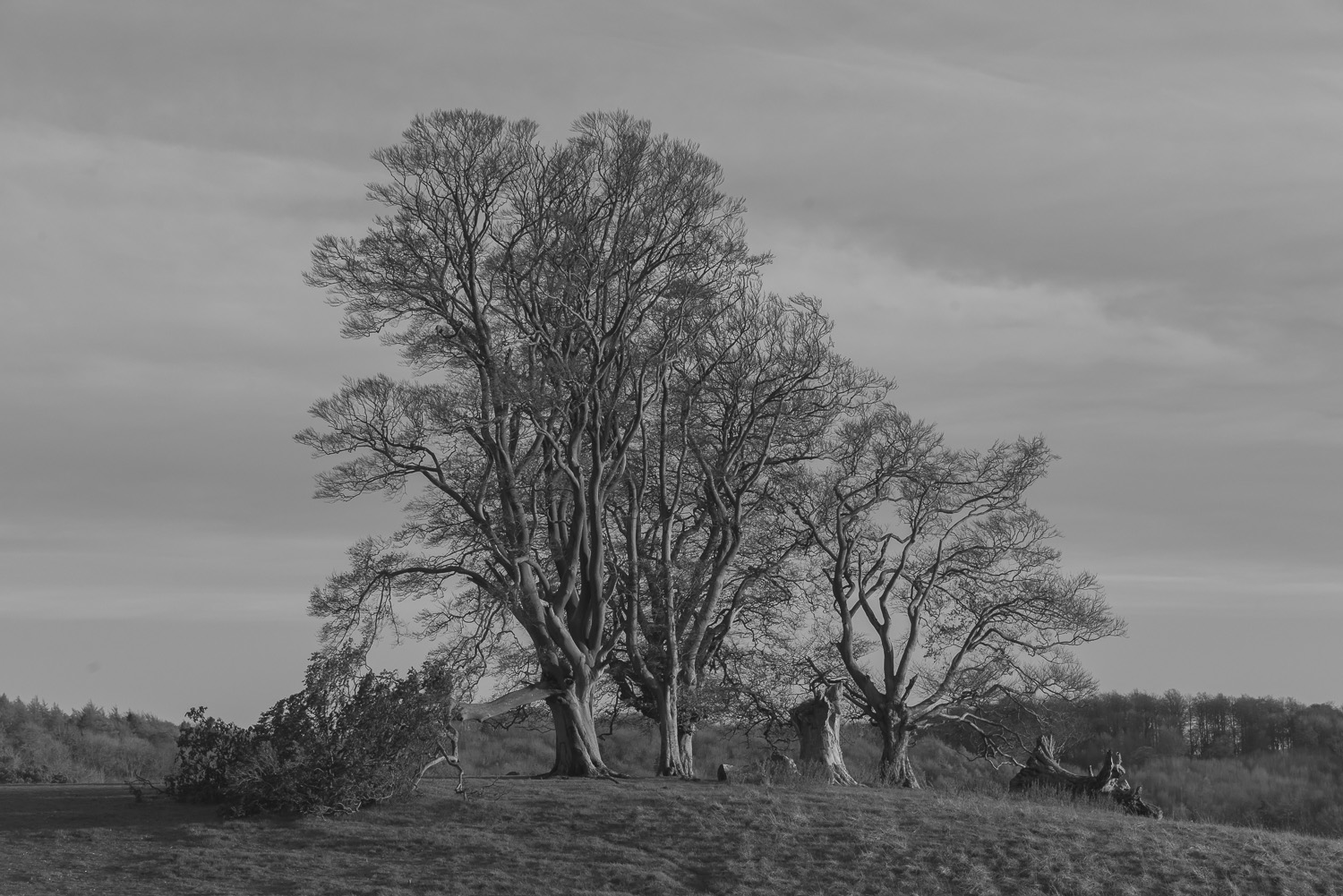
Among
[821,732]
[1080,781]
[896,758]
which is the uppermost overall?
[821,732]

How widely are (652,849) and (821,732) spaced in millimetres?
7891

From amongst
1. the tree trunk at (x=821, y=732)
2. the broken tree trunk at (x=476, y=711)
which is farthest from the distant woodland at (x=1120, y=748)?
the broken tree trunk at (x=476, y=711)

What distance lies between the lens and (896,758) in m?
29.8

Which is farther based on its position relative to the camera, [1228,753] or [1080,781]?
[1228,753]

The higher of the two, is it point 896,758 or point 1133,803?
point 896,758

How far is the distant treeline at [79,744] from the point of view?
121 feet

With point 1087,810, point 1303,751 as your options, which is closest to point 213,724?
point 1087,810

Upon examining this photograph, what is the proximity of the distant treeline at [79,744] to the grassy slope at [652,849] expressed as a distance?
13628 mm

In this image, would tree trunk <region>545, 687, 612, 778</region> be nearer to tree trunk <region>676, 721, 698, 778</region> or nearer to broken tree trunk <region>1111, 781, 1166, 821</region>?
tree trunk <region>676, 721, 698, 778</region>

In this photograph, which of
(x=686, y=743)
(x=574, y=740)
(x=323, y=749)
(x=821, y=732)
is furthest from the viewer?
(x=686, y=743)

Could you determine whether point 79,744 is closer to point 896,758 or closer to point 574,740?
point 574,740

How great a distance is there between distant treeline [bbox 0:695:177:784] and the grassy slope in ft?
44.7

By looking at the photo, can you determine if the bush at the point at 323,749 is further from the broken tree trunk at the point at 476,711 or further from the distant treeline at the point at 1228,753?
the distant treeline at the point at 1228,753

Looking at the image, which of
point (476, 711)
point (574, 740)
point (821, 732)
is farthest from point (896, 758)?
point (476, 711)
